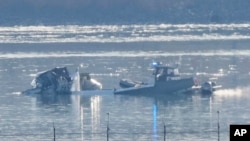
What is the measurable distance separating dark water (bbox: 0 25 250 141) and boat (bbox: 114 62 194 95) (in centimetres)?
90

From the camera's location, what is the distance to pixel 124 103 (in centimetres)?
6600

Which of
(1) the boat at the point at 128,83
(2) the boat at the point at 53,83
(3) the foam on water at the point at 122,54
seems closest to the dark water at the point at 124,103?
(3) the foam on water at the point at 122,54

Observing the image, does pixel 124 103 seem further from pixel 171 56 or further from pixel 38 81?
pixel 171 56

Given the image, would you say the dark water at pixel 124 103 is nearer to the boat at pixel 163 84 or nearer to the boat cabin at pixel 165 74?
the boat at pixel 163 84

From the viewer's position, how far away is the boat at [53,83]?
73062 mm

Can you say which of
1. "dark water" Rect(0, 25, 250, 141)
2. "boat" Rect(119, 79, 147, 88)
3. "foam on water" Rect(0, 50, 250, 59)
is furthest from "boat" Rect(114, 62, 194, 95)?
"foam on water" Rect(0, 50, 250, 59)

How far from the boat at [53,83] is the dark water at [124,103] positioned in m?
0.87

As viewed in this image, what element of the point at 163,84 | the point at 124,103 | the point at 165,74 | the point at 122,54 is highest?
the point at 122,54

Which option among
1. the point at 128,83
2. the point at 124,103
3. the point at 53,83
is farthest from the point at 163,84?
the point at 124,103

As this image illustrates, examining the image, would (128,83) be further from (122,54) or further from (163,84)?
(122,54)

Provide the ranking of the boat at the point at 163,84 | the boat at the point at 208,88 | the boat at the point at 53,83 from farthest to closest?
the boat at the point at 53,83, the boat at the point at 208,88, the boat at the point at 163,84

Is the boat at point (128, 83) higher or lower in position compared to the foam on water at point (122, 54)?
lower

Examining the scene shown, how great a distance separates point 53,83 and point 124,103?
28.8ft

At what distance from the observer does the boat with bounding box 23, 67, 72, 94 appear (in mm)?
73062
